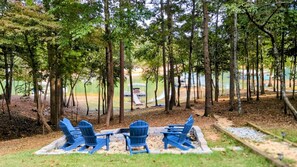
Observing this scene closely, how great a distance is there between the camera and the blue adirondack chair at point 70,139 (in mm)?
7773

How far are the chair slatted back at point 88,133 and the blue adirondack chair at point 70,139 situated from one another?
0.45 m

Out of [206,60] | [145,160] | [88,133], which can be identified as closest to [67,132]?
[88,133]

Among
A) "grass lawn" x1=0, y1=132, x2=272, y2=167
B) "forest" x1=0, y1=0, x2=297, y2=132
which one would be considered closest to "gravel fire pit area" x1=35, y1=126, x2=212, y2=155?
"grass lawn" x1=0, y1=132, x2=272, y2=167

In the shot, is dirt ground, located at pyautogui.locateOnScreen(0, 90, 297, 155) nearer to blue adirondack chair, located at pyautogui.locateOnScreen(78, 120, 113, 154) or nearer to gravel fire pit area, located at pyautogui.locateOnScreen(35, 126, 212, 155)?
gravel fire pit area, located at pyautogui.locateOnScreen(35, 126, 212, 155)

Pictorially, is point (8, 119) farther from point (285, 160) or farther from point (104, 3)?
point (285, 160)

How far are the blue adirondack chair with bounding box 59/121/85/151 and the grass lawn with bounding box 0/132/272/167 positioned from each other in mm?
1256

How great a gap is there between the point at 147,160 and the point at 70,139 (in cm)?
296

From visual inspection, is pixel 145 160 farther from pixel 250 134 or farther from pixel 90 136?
pixel 250 134

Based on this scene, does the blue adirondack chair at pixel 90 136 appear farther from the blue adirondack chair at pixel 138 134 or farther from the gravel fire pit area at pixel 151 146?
the blue adirondack chair at pixel 138 134

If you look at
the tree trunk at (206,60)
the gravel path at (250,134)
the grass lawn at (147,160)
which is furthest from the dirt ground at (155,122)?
the grass lawn at (147,160)

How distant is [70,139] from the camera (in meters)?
8.03

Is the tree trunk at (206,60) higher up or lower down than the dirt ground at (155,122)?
higher up

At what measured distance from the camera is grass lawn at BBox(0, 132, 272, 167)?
5.58 meters

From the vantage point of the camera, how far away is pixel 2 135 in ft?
46.5
